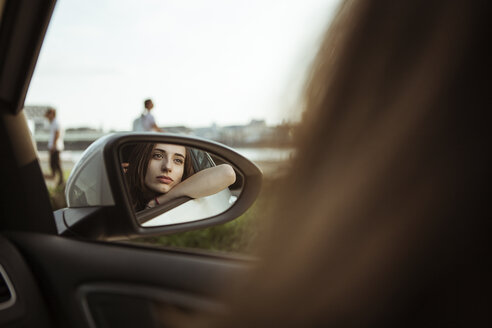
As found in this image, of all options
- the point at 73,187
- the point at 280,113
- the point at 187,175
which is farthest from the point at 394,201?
the point at 73,187

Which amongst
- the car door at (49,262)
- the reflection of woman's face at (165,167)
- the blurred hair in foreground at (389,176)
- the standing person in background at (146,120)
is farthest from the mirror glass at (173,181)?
the standing person in background at (146,120)

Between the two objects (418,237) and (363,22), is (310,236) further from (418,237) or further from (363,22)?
(363,22)

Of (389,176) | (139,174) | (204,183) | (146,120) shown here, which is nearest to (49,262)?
(139,174)

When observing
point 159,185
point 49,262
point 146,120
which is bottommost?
point 49,262

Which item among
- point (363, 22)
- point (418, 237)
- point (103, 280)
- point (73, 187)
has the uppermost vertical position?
point (363, 22)

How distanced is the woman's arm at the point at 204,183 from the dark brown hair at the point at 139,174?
3 centimetres

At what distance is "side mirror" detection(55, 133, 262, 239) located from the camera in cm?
199

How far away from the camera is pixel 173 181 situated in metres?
1.97

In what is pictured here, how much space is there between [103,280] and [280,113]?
1.44 meters

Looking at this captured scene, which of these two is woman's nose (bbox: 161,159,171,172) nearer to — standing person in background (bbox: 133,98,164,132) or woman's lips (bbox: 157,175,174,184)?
woman's lips (bbox: 157,175,174,184)

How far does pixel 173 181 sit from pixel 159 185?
62 mm

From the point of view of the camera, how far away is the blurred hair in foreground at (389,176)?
77 cm

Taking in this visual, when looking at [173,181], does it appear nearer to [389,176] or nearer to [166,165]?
[166,165]

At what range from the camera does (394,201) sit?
815 mm
